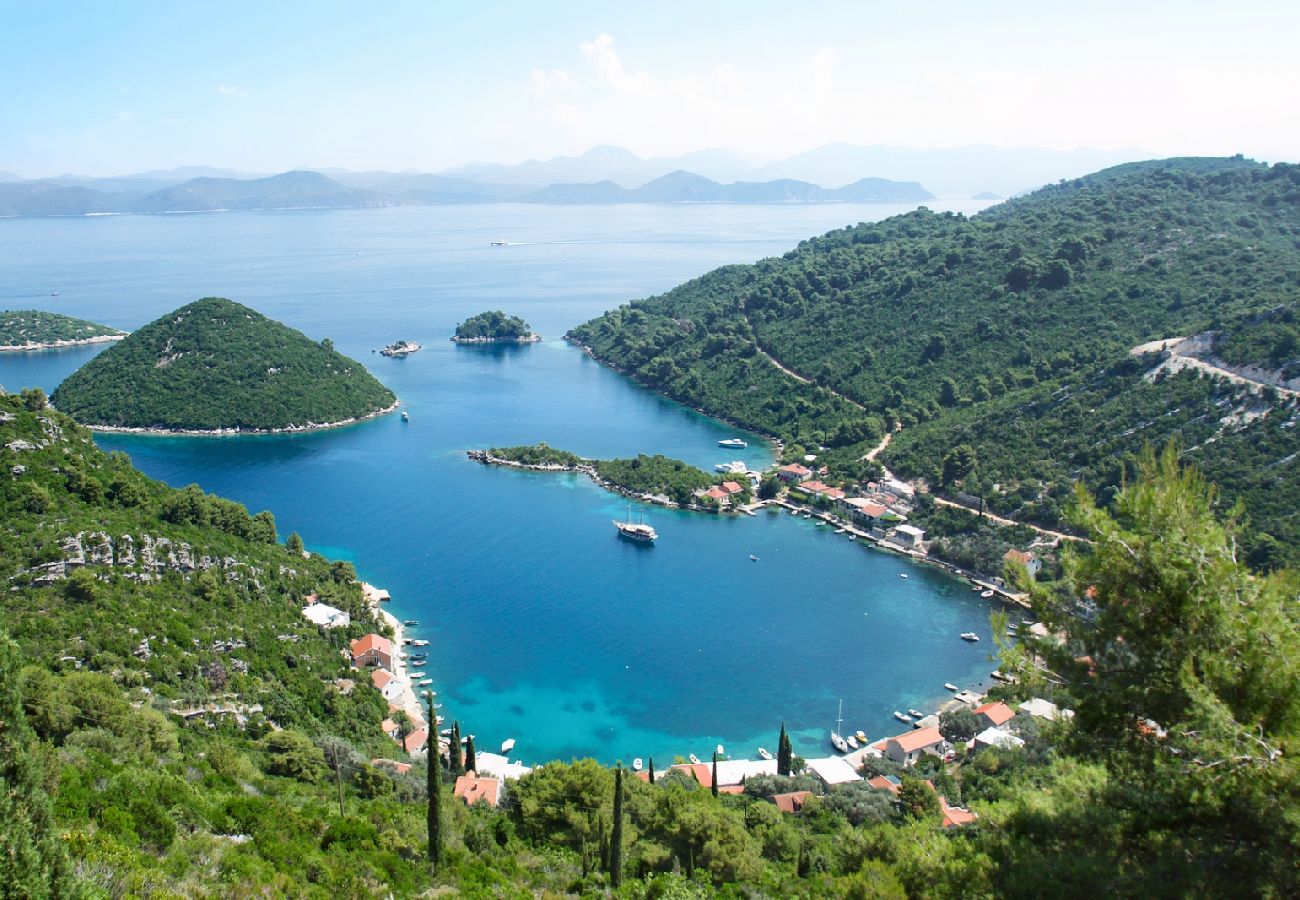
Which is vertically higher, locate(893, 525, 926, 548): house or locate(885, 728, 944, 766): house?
locate(893, 525, 926, 548): house

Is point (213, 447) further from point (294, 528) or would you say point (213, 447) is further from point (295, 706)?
point (295, 706)

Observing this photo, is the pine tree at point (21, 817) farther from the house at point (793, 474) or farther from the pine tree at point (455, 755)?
the house at point (793, 474)

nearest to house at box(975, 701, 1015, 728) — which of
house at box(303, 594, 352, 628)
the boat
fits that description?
the boat

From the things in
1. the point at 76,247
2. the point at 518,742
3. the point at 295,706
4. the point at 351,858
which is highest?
the point at 76,247

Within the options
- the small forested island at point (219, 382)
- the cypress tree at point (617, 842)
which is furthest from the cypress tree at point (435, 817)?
the small forested island at point (219, 382)

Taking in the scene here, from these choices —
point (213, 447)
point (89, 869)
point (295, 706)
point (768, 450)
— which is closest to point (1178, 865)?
point (89, 869)

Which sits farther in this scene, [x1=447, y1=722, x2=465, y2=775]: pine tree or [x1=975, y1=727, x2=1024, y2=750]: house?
[x1=975, y1=727, x2=1024, y2=750]: house

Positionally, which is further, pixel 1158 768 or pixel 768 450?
pixel 768 450

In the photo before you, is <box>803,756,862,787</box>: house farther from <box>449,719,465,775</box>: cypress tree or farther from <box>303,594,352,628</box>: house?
<box>303,594,352,628</box>: house
